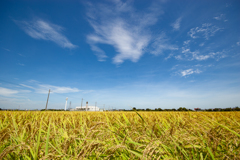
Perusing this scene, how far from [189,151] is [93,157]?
51.9 inches

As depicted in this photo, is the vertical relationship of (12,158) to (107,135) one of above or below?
Answer: below

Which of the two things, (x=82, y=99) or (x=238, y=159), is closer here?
(x=238, y=159)

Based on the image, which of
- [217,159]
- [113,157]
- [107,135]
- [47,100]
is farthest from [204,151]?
[47,100]

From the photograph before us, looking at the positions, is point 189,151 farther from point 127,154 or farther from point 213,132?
point 127,154

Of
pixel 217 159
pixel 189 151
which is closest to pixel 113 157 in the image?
pixel 189 151

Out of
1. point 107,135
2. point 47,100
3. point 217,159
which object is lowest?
point 217,159

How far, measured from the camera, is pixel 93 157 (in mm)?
1250

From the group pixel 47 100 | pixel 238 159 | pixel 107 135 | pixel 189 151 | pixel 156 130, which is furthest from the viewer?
pixel 47 100

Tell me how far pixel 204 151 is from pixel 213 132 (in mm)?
397

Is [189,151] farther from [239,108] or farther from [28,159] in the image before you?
[239,108]

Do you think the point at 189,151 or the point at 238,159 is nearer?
the point at 238,159

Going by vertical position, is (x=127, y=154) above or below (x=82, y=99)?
below

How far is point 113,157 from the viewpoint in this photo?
132cm

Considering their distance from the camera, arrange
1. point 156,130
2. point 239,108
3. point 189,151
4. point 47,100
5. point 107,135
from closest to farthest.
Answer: point 189,151 < point 107,135 < point 156,130 < point 239,108 < point 47,100
